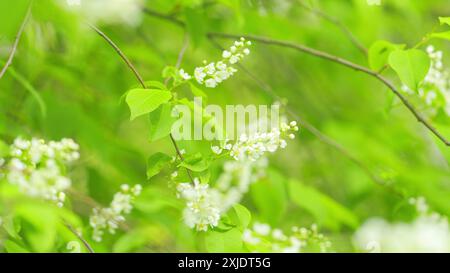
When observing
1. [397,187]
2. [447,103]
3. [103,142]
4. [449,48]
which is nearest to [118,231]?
[103,142]

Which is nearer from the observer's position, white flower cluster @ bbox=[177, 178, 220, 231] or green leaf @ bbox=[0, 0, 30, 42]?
green leaf @ bbox=[0, 0, 30, 42]

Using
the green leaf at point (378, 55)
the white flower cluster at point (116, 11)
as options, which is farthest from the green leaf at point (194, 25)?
the green leaf at point (378, 55)

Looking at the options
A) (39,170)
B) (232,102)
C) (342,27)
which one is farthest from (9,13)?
(232,102)

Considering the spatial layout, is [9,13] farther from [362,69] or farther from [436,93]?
[436,93]

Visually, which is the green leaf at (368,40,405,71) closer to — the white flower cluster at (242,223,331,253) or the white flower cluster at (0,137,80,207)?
the white flower cluster at (242,223,331,253)

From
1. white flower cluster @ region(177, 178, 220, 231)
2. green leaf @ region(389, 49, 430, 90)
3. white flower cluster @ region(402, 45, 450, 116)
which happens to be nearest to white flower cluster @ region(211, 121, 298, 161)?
white flower cluster @ region(177, 178, 220, 231)

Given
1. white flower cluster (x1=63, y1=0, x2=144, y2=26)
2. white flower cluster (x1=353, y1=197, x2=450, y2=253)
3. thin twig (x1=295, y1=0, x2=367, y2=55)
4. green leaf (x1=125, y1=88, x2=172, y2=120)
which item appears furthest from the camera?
white flower cluster (x1=353, y1=197, x2=450, y2=253)
